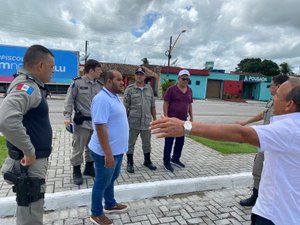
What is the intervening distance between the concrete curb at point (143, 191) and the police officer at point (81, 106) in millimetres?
513

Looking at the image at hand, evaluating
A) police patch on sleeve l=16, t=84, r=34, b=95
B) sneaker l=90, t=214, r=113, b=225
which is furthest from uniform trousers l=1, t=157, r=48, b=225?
sneaker l=90, t=214, r=113, b=225

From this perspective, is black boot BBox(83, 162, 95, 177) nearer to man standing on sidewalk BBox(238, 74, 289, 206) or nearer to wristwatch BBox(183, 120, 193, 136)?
man standing on sidewalk BBox(238, 74, 289, 206)

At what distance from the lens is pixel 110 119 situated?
8.57 ft

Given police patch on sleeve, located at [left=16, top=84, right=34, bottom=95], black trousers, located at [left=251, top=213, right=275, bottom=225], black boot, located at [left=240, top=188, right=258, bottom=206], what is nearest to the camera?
black trousers, located at [left=251, top=213, right=275, bottom=225]

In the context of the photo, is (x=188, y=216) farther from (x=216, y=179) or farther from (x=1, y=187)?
(x=1, y=187)

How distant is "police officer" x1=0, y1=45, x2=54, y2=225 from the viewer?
6.22ft

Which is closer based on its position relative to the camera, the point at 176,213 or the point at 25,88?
the point at 25,88

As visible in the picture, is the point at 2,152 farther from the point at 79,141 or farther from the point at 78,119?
the point at 78,119

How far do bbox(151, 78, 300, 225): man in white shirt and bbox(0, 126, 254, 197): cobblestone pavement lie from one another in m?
2.66

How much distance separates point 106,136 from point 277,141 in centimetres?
164

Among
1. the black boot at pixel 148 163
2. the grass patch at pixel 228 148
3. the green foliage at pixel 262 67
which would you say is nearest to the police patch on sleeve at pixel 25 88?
the black boot at pixel 148 163

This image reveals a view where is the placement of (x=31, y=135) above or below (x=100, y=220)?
above

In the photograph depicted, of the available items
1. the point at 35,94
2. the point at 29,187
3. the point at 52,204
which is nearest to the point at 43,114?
the point at 35,94

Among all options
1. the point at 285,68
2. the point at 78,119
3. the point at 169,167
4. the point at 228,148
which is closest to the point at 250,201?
the point at 169,167
